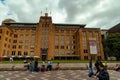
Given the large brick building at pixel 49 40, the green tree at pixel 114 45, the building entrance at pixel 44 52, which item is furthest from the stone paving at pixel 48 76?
the building entrance at pixel 44 52

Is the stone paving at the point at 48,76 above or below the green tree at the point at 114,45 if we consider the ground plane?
below

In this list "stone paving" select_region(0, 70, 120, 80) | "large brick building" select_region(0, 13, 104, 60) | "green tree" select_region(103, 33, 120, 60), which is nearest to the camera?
"stone paving" select_region(0, 70, 120, 80)

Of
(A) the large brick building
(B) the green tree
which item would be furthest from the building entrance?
(B) the green tree

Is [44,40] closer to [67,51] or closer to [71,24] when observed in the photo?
[67,51]

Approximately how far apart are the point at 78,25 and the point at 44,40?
24.0 m

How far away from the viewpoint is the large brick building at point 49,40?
239ft

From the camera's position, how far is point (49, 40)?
75.2 meters

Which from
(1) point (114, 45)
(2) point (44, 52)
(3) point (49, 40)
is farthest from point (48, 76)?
(3) point (49, 40)

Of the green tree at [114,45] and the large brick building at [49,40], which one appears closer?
the green tree at [114,45]

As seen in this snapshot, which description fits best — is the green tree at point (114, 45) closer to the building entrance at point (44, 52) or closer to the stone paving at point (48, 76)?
the building entrance at point (44, 52)

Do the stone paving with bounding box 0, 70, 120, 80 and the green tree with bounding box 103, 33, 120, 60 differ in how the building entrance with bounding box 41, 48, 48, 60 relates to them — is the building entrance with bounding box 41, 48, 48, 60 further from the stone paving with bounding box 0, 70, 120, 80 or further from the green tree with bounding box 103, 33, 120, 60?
the stone paving with bounding box 0, 70, 120, 80

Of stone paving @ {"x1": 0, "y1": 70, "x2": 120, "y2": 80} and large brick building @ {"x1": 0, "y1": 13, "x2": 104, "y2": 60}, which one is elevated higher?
large brick building @ {"x1": 0, "y1": 13, "x2": 104, "y2": 60}

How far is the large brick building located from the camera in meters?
72.9

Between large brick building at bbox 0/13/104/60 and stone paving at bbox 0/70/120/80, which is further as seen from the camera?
large brick building at bbox 0/13/104/60
